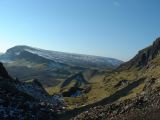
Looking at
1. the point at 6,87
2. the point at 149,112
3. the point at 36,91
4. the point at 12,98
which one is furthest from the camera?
the point at 36,91

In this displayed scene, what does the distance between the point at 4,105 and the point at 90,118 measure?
62.5 ft

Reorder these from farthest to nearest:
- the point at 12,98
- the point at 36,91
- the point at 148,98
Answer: the point at 36,91, the point at 12,98, the point at 148,98

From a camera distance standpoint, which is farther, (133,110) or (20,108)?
(20,108)

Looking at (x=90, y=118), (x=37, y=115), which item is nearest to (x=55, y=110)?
(x=37, y=115)

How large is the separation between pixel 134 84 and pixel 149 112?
5420 centimetres

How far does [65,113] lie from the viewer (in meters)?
81.8

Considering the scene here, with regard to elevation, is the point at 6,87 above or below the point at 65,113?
above

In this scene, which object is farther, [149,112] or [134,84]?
[134,84]

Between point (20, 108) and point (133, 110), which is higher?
point (133, 110)

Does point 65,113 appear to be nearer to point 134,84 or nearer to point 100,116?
point 100,116

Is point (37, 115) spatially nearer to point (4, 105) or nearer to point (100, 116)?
point (4, 105)

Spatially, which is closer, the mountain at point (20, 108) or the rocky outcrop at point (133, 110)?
the rocky outcrop at point (133, 110)

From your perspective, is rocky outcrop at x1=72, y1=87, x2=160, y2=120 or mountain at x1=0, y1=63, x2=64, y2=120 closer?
rocky outcrop at x1=72, y1=87, x2=160, y2=120

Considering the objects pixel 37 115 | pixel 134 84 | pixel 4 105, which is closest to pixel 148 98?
pixel 37 115
